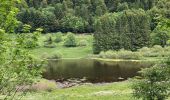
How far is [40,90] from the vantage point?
54.3 metres

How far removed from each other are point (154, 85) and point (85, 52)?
101 meters

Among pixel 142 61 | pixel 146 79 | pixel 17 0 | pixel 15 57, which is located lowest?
pixel 142 61

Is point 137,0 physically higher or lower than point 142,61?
higher

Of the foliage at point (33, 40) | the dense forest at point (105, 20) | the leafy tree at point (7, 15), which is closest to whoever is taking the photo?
the leafy tree at point (7, 15)

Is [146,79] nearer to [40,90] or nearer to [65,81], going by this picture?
[40,90]

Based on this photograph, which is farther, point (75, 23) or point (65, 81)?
point (75, 23)

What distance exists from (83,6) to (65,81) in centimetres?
11480

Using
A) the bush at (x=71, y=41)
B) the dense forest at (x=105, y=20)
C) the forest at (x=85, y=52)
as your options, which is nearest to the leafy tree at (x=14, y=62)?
the forest at (x=85, y=52)

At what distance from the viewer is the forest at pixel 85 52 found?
42.1 ft

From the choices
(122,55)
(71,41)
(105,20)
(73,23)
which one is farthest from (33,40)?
(73,23)

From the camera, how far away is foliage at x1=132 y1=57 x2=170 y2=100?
26.6 m

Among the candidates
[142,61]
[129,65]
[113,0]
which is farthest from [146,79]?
[113,0]

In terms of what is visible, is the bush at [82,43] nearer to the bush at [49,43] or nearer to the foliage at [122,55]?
the bush at [49,43]

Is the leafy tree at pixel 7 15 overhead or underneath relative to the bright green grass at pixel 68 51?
overhead
